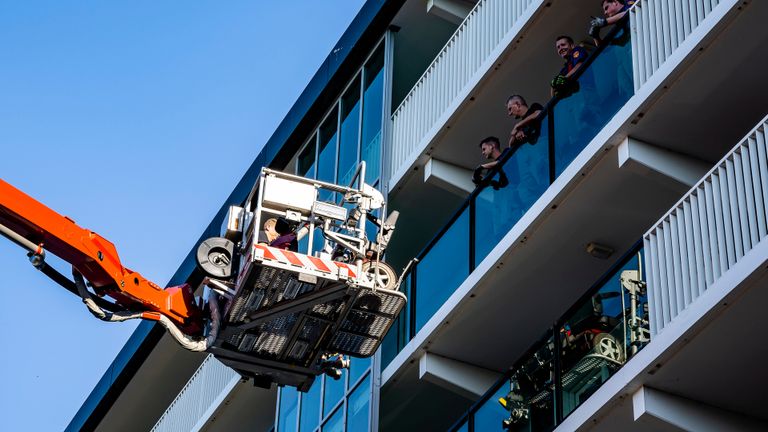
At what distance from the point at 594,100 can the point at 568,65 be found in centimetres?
98

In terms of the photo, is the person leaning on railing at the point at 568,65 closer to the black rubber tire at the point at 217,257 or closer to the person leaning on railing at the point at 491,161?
the person leaning on railing at the point at 491,161

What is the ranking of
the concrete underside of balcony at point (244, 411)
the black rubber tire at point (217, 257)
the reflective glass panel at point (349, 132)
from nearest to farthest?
the black rubber tire at point (217, 257)
the reflective glass panel at point (349, 132)
the concrete underside of balcony at point (244, 411)

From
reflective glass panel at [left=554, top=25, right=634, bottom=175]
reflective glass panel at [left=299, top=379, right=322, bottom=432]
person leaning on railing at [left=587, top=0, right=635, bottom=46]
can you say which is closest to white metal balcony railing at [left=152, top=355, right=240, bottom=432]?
reflective glass panel at [left=299, top=379, right=322, bottom=432]

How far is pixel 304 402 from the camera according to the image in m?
23.0

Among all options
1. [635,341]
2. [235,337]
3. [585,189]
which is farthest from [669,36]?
[235,337]

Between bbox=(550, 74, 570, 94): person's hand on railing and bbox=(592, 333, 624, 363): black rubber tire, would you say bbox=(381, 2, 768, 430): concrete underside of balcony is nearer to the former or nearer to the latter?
bbox=(550, 74, 570, 94): person's hand on railing

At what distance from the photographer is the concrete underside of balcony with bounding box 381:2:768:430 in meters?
16.1

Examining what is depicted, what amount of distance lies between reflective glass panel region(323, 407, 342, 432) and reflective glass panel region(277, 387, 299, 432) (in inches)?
55.7

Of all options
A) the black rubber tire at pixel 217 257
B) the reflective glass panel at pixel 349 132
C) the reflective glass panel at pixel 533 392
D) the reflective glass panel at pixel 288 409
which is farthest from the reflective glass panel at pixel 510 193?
the reflective glass panel at pixel 288 409

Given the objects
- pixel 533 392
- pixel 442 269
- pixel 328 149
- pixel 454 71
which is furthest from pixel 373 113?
pixel 533 392

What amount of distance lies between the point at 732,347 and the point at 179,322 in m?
6.72

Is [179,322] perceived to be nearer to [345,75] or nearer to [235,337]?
[235,337]

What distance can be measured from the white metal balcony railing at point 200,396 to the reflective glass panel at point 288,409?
186 cm

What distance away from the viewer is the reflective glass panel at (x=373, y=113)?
23719mm
